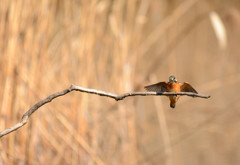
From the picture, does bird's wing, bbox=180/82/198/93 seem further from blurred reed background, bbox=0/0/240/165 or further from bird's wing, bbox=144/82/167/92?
blurred reed background, bbox=0/0/240/165

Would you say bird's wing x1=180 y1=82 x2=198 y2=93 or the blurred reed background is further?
the blurred reed background

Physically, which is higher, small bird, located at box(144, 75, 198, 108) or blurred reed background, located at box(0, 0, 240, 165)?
blurred reed background, located at box(0, 0, 240, 165)

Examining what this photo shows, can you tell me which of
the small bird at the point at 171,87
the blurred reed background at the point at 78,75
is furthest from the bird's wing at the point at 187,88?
the blurred reed background at the point at 78,75

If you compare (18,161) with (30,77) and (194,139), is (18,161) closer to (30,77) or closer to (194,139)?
(30,77)

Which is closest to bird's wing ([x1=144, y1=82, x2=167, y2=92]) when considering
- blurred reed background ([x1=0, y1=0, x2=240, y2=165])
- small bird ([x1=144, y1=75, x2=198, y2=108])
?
small bird ([x1=144, y1=75, x2=198, y2=108])

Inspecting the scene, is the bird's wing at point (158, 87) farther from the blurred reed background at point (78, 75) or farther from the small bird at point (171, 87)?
the blurred reed background at point (78, 75)

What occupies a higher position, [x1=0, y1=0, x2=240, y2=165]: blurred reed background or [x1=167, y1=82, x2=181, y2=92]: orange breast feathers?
[x1=0, y1=0, x2=240, y2=165]: blurred reed background

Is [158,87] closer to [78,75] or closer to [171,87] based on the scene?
[171,87]

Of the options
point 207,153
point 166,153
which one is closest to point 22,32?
point 166,153

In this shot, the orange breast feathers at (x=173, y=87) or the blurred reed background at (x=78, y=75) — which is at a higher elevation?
the blurred reed background at (x=78, y=75)

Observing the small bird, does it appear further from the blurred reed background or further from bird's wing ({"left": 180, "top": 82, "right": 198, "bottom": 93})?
the blurred reed background

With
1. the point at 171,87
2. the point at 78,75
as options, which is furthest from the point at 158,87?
the point at 78,75

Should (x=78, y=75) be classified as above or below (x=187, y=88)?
above

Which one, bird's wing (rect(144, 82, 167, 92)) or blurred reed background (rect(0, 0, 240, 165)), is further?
blurred reed background (rect(0, 0, 240, 165))
